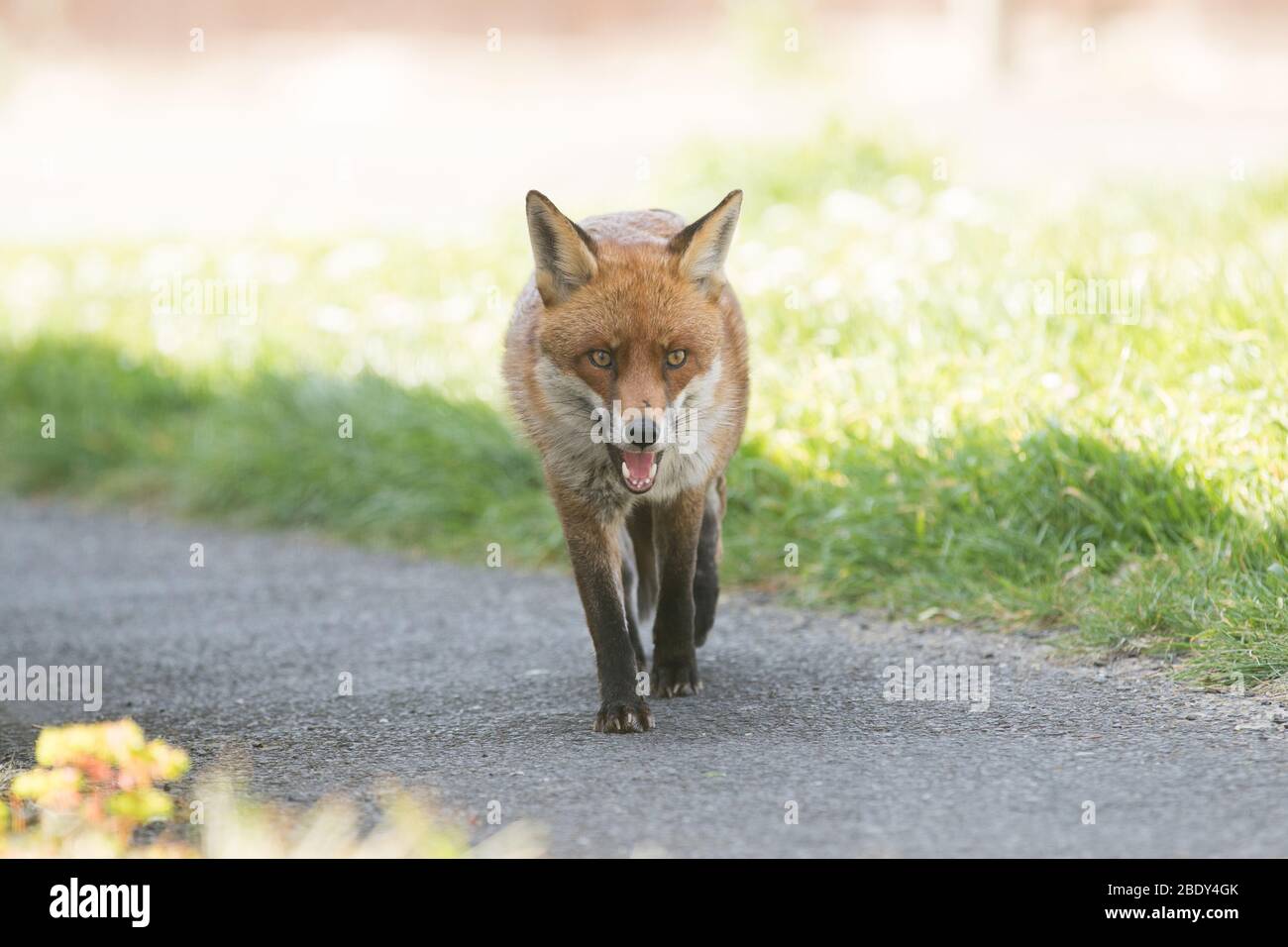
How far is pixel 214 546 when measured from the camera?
26.6 ft

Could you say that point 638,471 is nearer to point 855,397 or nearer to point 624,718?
point 624,718

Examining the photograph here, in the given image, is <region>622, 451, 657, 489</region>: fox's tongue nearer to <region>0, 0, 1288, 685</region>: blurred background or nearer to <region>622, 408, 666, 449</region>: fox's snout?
<region>622, 408, 666, 449</region>: fox's snout

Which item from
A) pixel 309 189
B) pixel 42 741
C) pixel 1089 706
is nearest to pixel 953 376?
pixel 1089 706

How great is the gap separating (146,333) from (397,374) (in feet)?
8.54

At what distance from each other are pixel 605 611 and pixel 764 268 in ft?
13.7

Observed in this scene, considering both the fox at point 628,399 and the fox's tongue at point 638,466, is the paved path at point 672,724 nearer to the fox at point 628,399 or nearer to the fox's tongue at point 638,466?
the fox at point 628,399

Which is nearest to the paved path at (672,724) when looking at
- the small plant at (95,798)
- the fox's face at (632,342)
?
the small plant at (95,798)

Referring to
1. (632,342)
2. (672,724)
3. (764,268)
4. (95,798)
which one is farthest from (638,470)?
(764,268)

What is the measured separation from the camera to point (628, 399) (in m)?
4.23

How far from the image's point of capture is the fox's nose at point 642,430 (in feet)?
13.6

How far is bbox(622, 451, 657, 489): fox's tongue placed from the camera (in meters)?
4.36

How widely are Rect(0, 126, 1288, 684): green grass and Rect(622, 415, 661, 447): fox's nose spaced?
6.12 feet

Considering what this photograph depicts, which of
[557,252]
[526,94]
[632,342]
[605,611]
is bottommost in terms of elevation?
[605,611]
